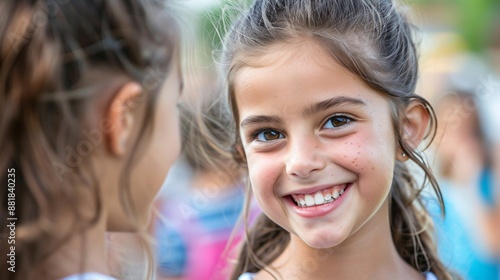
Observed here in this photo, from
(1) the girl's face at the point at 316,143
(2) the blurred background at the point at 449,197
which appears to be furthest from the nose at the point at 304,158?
(2) the blurred background at the point at 449,197

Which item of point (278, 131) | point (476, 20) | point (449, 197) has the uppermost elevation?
point (476, 20)

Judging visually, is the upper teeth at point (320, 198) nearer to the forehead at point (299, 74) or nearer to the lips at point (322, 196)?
the lips at point (322, 196)

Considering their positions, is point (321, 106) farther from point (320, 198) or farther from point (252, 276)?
point (252, 276)

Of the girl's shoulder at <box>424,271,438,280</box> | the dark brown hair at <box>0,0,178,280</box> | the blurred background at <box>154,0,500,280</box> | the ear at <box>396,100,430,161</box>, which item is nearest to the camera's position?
the dark brown hair at <box>0,0,178,280</box>

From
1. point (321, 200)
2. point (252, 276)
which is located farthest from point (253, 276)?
point (321, 200)

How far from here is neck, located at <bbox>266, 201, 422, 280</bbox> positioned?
152 centimetres

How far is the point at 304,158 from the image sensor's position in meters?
1.32

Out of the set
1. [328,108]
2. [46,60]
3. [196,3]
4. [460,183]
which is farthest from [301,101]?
[460,183]

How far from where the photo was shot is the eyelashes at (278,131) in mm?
1360

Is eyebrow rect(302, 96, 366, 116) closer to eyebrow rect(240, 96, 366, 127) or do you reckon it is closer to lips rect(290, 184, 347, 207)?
eyebrow rect(240, 96, 366, 127)

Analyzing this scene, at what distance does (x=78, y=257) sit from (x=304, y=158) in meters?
0.47

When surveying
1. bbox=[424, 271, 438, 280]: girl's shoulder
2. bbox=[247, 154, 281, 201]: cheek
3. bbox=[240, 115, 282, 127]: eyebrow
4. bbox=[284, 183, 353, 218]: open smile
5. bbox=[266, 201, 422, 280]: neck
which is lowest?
bbox=[424, 271, 438, 280]: girl's shoulder

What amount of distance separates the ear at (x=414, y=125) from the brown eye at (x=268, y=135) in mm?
293

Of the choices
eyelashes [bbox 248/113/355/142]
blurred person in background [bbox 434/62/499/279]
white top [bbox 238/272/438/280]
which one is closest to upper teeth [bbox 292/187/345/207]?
eyelashes [bbox 248/113/355/142]
